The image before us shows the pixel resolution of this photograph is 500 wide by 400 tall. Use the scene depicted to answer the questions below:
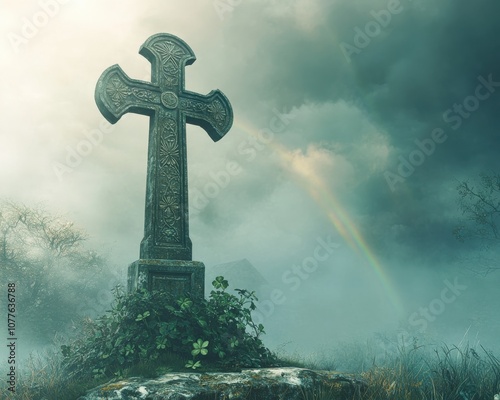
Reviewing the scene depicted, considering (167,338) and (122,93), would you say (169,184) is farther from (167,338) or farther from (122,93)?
(167,338)

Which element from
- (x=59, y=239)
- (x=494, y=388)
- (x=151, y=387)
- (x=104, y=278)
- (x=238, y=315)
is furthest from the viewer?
(x=104, y=278)

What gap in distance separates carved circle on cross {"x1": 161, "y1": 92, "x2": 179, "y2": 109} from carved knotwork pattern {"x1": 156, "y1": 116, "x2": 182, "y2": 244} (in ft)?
0.78

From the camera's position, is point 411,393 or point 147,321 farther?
point 147,321

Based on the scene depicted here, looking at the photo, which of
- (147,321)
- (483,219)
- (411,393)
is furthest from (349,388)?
(483,219)

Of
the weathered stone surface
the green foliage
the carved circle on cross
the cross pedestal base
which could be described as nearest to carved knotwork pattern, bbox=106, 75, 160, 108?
the carved circle on cross

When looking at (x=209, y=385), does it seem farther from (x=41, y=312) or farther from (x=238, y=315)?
(x=41, y=312)

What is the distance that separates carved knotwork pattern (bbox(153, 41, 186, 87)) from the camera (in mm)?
7488

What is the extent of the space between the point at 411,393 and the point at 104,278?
26.5 meters

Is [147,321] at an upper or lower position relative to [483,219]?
lower

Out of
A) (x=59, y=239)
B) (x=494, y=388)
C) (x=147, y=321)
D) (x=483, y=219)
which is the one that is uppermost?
(x=59, y=239)

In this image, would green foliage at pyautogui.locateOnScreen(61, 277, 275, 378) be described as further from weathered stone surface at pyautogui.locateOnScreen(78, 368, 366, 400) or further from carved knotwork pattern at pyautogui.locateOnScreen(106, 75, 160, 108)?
carved knotwork pattern at pyautogui.locateOnScreen(106, 75, 160, 108)

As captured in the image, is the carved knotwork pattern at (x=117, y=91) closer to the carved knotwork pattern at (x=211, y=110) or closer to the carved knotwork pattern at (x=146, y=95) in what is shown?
the carved knotwork pattern at (x=146, y=95)

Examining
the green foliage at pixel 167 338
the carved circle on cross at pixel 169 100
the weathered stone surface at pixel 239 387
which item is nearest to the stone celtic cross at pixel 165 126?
the carved circle on cross at pixel 169 100

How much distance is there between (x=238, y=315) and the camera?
5.34 meters
